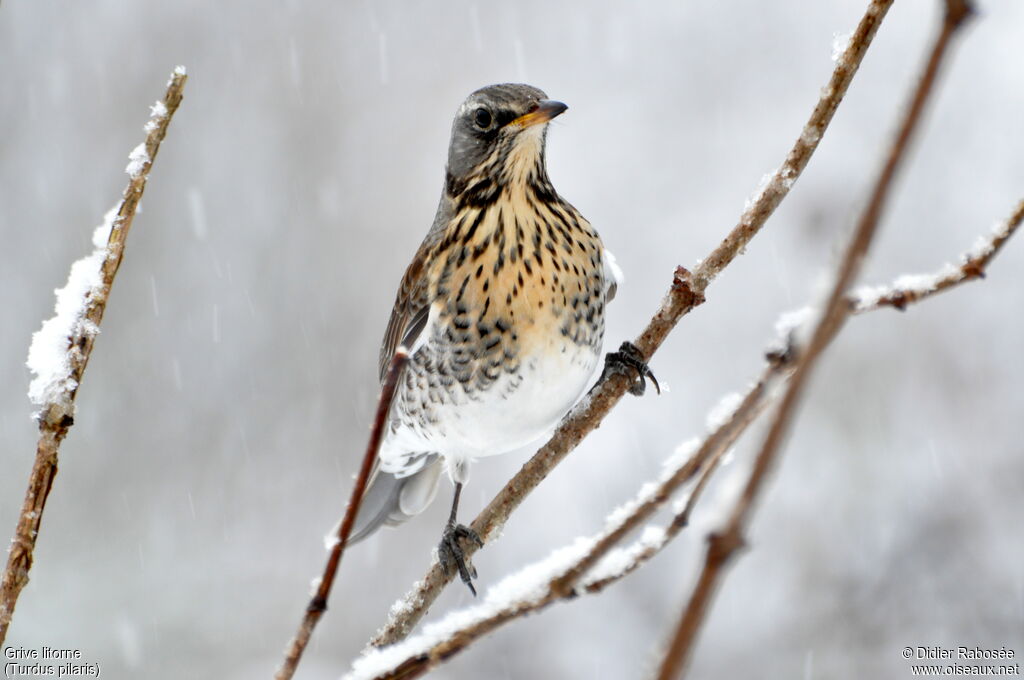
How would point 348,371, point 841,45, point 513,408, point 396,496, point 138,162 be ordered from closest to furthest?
point 138,162, point 841,45, point 513,408, point 396,496, point 348,371

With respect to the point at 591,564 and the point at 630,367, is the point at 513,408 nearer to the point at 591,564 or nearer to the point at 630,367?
the point at 630,367

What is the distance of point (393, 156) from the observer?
921cm

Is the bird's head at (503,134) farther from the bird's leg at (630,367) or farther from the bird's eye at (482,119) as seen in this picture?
the bird's leg at (630,367)

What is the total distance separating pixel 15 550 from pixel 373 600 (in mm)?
6192

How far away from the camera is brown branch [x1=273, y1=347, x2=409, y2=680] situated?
40.9 inches

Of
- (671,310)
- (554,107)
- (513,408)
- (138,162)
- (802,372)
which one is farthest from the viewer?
(513,408)

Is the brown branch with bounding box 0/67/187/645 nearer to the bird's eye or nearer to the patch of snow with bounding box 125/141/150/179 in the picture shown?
the patch of snow with bounding box 125/141/150/179

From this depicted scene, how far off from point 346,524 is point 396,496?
2910mm

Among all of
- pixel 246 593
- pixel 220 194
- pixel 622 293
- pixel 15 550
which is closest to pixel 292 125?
pixel 220 194

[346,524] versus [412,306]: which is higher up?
[412,306]

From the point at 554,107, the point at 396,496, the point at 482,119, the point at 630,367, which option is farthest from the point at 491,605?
the point at 396,496

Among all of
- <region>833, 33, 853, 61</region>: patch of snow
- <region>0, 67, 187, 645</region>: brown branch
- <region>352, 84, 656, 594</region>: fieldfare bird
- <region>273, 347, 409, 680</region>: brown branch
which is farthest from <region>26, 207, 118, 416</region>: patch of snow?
<region>352, 84, 656, 594</region>: fieldfare bird

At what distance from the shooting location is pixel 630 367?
2.74 metres

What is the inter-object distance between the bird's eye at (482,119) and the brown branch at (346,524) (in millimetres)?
2346
